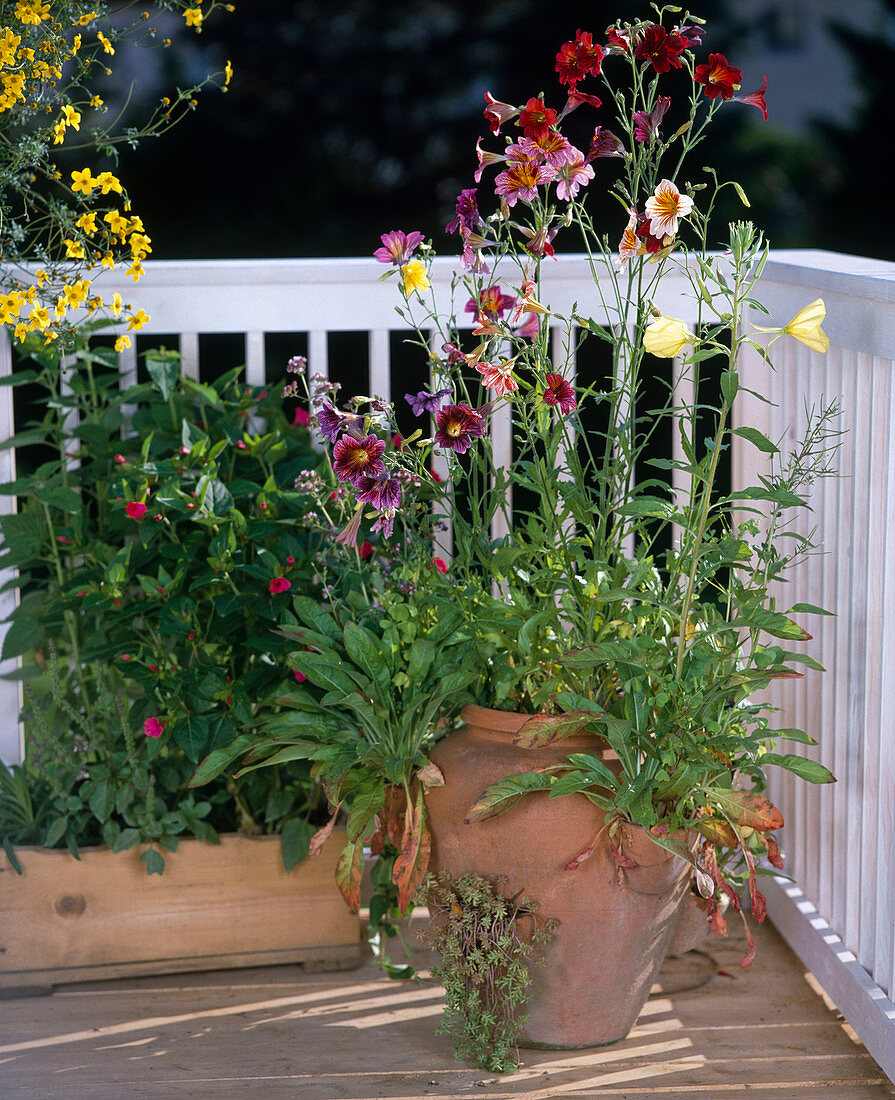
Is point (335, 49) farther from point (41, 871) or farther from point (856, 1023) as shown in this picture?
point (856, 1023)

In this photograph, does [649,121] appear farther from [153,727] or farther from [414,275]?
[153,727]

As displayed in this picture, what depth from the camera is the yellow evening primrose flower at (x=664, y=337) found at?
1.43m

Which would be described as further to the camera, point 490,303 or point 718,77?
point 490,303

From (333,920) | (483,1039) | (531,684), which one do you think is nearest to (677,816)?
(531,684)

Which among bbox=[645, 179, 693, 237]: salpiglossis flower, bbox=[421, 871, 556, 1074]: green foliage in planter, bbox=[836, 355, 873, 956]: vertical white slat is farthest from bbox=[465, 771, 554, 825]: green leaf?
bbox=[645, 179, 693, 237]: salpiglossis flower

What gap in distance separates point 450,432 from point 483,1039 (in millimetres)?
879

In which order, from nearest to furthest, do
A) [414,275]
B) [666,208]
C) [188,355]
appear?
[666,208], [414,275], [188,355]

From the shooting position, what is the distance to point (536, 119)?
147cm

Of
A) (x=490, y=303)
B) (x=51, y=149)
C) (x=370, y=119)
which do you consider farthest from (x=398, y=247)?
(x=370, y=119)

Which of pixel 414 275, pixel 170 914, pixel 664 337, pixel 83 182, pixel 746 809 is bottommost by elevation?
pixel 170 914

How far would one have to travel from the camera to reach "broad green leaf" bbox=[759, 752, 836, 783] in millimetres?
1588

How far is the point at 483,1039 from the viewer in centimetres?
166

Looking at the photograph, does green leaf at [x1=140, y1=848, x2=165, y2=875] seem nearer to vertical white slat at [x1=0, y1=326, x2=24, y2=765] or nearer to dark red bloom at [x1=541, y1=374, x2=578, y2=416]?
vertical white slat at [x1=0, y1=326, x2=24, y2=765]

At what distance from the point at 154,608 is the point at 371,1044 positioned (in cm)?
78
